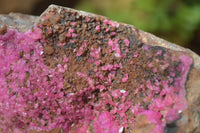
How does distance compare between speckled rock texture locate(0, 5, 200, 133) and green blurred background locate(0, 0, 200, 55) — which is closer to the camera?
speckled rock texture locate(0, 5, 200, 133)

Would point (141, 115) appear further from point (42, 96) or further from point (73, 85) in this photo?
point (42, 96)

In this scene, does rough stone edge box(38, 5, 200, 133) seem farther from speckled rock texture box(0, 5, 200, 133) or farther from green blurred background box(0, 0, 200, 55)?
green blurred background box(0, 0, 200, 55)

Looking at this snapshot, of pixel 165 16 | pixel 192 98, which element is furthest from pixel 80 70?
pixel 165 16

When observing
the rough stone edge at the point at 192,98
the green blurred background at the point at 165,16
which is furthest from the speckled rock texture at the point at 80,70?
the green blurred background at the point at 165,16

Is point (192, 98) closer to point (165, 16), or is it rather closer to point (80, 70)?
point (80, 70)

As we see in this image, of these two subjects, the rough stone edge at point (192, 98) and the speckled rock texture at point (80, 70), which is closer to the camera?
the rough stone edge at point (192, 98)

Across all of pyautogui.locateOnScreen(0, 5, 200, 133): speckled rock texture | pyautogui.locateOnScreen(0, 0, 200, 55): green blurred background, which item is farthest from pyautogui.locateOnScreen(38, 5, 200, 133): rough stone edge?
pyautogui.locateOnScreen(0, 0, 200, 55): green blurred background

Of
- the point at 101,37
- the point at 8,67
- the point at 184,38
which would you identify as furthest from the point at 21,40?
the point at 184,38

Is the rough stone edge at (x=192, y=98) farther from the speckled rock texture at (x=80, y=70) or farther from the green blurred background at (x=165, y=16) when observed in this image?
the green blurred background at (x=165, y=16)
